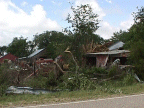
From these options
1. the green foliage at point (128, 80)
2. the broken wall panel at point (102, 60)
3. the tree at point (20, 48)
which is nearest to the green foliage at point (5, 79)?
the green foliage at point (128, 80)

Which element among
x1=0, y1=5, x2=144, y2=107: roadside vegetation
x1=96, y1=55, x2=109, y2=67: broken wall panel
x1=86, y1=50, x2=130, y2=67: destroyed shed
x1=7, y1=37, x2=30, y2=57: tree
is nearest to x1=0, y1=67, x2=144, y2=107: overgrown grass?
x1=0, y1=5, x2=144, y2=107: roadside vegetation

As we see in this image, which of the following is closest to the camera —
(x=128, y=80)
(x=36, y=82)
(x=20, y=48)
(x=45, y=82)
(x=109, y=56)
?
(x=45, y=82)

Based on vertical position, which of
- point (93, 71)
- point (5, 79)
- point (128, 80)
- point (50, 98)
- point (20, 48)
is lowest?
point (50, 98)

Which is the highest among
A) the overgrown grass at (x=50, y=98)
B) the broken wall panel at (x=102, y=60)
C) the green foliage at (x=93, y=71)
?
the broken wall panel at (x=102, y=60)

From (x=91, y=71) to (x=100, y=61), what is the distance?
4039 mm

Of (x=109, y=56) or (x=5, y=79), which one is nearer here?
(x=5, y=79)

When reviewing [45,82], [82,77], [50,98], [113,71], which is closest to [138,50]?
[113,71]

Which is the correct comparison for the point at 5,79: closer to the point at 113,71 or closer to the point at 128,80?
the point at 113,71

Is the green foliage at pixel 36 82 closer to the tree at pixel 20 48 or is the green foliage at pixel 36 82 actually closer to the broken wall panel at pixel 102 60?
the broken wall panel at pixel 102 60

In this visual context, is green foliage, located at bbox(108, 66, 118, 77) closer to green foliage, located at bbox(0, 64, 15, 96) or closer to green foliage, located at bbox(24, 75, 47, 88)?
green foliage, located at bbox(24, 75, 47, 88)

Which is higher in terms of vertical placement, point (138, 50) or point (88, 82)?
point (138, 50)

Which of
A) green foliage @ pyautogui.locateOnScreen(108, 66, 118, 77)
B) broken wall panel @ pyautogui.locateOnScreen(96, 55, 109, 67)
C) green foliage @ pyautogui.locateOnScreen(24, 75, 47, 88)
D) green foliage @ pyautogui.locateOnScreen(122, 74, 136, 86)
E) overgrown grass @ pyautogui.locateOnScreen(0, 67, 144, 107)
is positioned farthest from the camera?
broken wall panel @ pyautogui.locateOnScreen(96, 55, 109, 67)

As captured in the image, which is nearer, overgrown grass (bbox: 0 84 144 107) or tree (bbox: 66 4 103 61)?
overgrown grass (bbox: 0 84 144 107)

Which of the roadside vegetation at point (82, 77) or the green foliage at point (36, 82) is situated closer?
the roadside vegetation at point (82, 77)
